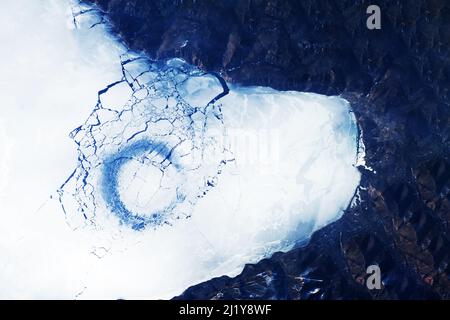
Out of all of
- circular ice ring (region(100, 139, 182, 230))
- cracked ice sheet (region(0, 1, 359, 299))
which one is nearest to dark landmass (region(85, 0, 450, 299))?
cracked ice sheet (region(0, 1, 359, 299))

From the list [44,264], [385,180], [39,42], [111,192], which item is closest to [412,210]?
[385,180]

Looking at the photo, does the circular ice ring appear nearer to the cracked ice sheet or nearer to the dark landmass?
the cracked ice sheet

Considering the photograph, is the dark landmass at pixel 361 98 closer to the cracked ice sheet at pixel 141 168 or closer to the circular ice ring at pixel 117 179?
the cracked ice sheet at pixel 141 168

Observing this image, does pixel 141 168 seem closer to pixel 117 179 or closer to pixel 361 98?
pixel 117 179

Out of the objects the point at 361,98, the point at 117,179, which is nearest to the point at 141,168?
the point at 117,179

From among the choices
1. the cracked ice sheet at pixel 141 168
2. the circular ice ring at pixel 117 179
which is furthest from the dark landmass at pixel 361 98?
the circular ice ring at pixel 117 179
